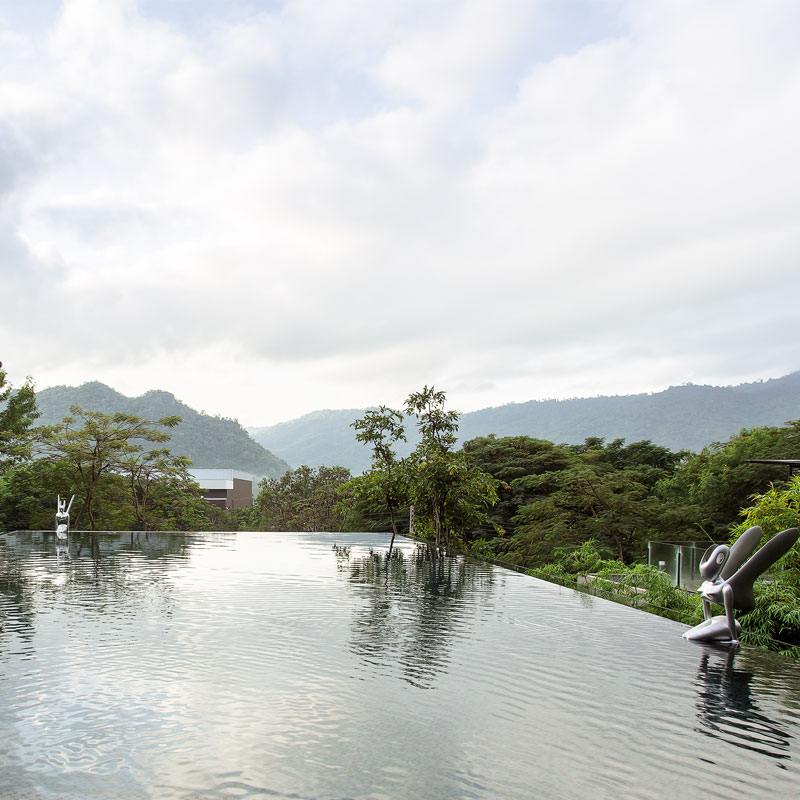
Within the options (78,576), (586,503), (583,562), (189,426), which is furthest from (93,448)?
(189,426)

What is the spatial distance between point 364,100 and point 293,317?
6.47 meters

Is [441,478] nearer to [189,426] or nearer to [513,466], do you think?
[513,466]

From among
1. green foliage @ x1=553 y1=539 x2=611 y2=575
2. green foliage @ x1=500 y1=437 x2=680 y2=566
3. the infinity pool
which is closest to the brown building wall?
green foliage @ x1=500 y1=437 x2=680 y2=566

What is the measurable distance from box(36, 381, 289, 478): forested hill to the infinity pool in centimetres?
4694

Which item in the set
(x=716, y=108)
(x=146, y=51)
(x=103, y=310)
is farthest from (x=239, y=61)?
(x=103, y=310)

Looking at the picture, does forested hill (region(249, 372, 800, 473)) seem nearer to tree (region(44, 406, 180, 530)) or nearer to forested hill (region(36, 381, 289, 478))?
forested hill (region(36, 381, 289, 478))

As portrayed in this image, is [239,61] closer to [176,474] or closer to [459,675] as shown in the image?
[459,675]

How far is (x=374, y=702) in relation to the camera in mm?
3125

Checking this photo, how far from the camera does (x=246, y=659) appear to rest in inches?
153

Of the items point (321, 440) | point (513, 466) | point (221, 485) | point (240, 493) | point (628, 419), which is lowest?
point (240, 493)

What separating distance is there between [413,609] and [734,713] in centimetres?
297

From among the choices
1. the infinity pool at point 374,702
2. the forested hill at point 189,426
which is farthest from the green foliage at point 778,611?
the forested hill at point 189,426

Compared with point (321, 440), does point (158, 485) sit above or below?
below

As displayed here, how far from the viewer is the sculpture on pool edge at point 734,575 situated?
13.7 ft
